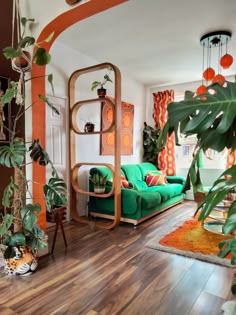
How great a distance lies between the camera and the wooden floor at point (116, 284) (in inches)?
65.3

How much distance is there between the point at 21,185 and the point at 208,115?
181cm

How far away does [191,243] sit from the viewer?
279 cm

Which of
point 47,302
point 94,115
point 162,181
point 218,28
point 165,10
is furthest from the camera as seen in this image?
point 162,181

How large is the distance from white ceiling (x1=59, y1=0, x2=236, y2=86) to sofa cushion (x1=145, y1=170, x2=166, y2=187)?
211cm

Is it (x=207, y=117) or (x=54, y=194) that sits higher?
(x=207, y=117)

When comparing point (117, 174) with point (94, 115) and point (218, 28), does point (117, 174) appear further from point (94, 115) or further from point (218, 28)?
point (218, 28)

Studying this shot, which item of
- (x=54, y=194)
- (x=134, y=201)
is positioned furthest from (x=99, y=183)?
(x=54, y=194)

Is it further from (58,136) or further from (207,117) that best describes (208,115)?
(58,136)

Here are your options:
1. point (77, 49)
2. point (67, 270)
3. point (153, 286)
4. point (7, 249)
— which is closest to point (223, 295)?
point (153, 286)

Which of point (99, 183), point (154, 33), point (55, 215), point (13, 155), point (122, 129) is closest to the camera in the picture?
point (13, 155)

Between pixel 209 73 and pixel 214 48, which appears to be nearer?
Result: pixel 209 73

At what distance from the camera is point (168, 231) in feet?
10.7

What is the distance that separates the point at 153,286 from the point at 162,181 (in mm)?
3019

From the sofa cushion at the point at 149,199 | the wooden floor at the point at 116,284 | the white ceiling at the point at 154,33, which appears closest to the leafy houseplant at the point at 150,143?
the white ceiling at the point at 154,33
